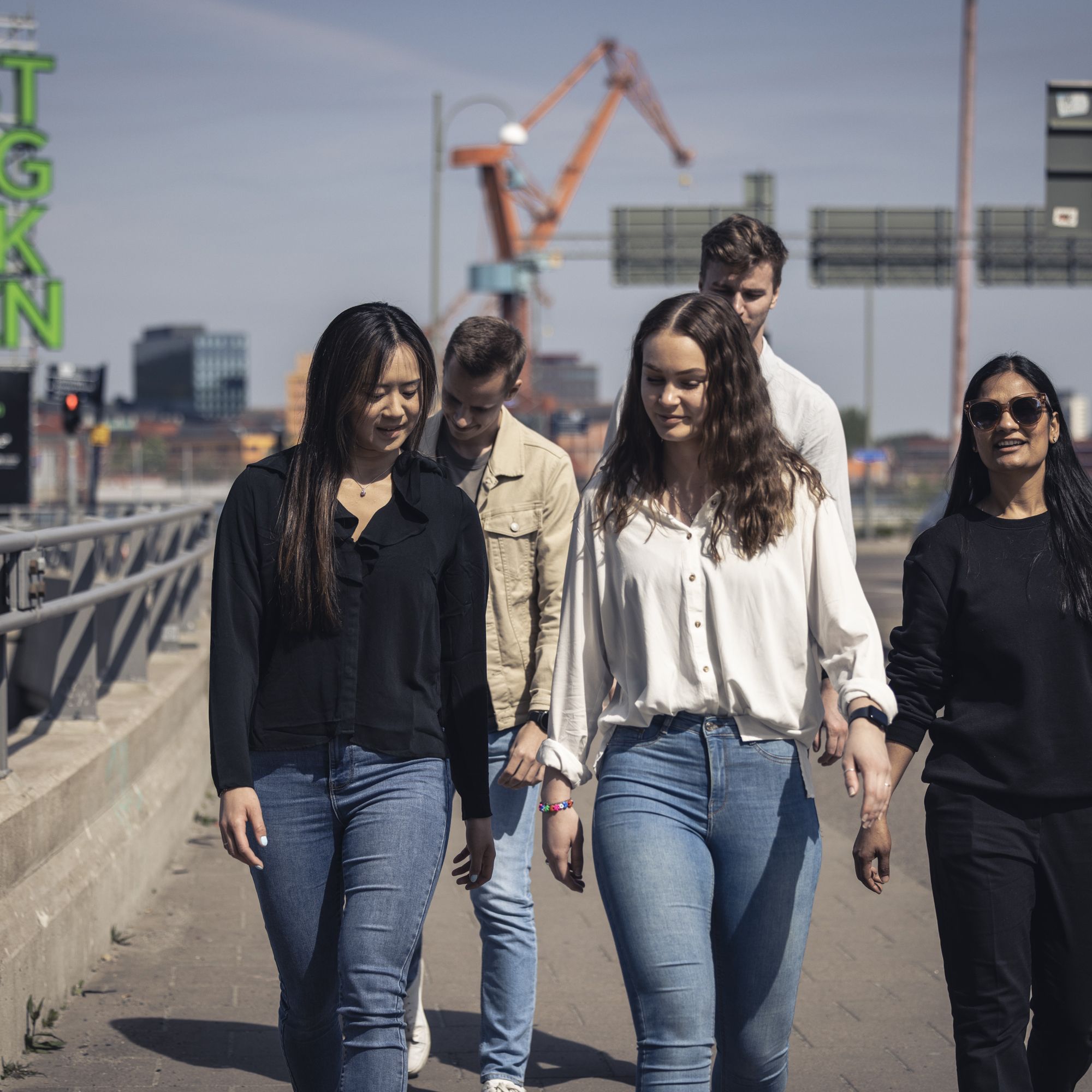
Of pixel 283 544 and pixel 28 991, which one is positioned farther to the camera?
pixel 28 991

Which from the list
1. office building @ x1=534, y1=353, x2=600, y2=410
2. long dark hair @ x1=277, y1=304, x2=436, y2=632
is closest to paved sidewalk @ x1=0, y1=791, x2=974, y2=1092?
long dark hair @ x1=277, y1=304, x2=436, y2=632

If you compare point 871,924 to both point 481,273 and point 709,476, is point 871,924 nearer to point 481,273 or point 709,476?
point 709,476

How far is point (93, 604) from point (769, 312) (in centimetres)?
297

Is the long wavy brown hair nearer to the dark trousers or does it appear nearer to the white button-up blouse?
the white button-up blouse

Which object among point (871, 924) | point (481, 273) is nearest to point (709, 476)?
point (871, 924)

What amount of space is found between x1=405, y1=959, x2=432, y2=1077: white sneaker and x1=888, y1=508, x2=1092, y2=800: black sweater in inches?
69.4

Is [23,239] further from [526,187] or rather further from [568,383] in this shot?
[568,383]

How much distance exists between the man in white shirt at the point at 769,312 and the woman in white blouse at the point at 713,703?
95 cm

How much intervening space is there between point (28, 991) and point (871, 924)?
311 cm

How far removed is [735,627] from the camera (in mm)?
2998

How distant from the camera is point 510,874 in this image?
14.0 feet

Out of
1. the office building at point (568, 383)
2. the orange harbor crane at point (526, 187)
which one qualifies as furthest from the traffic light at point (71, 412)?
the office building at point (568, 383)

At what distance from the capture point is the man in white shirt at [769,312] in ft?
13.3

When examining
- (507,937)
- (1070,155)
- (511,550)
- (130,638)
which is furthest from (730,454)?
(1070,155)
